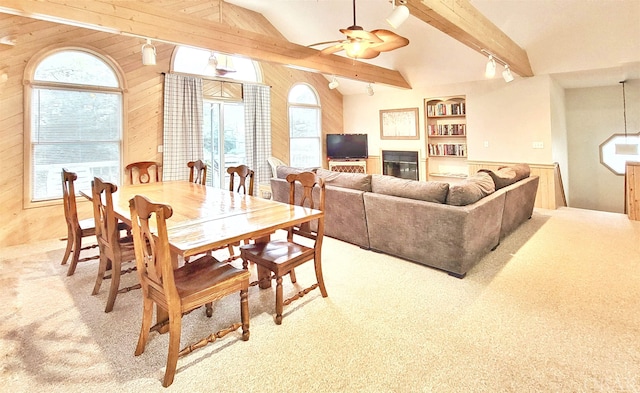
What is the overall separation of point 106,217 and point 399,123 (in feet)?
21.6

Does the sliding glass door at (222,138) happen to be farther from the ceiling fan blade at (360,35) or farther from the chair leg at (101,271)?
the ceiling fan blade at (360,35)

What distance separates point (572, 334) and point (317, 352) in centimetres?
167

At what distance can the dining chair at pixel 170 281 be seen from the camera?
1.73 m

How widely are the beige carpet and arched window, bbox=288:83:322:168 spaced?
190 inches

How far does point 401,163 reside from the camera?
7816mm

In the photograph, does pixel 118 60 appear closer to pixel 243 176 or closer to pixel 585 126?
pixel 243 176

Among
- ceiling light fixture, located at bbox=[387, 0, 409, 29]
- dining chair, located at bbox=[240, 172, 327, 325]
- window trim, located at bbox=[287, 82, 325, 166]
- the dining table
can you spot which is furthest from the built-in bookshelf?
the dining table

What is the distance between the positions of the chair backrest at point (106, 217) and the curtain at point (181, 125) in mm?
2980

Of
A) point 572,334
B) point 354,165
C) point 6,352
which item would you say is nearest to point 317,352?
point 572,334

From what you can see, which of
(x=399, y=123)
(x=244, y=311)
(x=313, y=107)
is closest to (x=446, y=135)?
(x=399, y=123)

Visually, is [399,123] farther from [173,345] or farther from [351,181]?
[173,345]

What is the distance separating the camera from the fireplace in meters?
7.57

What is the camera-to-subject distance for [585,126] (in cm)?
686

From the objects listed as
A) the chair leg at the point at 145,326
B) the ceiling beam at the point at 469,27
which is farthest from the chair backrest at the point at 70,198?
the ceiling beam at the point at 469,27
